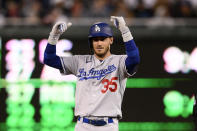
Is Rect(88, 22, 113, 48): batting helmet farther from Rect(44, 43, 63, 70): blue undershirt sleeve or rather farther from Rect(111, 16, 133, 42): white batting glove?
Rect(44, 43, 63, 70): blue undershirt sleeve

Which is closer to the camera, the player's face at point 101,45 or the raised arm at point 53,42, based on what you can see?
the player's face at point 101,45

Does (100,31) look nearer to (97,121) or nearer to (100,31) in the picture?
(100,31)

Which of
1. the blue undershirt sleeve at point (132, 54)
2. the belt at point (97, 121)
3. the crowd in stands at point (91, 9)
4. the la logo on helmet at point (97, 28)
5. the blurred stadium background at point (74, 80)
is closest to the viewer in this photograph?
the blue undershirt sleeve at point (132, 54)

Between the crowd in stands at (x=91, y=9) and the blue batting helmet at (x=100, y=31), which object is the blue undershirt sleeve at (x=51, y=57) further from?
the crowd in stands at (x=91, y=9)

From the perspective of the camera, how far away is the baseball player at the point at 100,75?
5305mm

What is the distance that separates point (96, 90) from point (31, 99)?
125 inches

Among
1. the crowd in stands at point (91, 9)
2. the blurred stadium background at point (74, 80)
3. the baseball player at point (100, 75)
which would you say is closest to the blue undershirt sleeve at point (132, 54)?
the baseball player at point (100, 75)

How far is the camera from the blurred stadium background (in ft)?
A: 27.4

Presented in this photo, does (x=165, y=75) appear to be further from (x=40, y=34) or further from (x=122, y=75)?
(x=122, y=75)

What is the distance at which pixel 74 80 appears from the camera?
8359mm

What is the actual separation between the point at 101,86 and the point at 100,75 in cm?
10

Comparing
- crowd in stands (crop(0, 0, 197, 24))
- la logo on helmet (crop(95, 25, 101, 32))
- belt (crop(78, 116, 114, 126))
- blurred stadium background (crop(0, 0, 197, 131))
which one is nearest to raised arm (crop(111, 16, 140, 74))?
la logo on helmet (crop(95, 25, 101, 32))

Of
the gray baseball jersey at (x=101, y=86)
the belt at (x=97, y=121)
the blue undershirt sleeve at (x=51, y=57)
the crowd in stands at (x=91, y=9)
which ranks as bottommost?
the belt at (x=97, y=121)

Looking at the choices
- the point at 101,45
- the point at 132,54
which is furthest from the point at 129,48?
the point at 101,45
